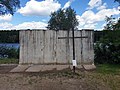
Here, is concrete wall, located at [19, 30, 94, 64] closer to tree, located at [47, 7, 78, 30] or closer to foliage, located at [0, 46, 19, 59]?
foliage, located at [0, 46, 19, 59]

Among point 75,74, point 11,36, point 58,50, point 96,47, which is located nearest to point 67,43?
point 58,50

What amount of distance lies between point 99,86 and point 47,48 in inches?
236

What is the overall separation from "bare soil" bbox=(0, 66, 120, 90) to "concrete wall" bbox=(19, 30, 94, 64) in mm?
3398

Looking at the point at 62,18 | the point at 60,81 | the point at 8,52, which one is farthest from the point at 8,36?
the point at 62,18

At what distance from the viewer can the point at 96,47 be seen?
1484cm

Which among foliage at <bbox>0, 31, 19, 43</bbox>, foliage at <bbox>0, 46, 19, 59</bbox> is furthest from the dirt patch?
foliage at <bbox>0, 31, 19, 43</bbox>

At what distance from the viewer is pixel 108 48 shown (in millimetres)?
14391

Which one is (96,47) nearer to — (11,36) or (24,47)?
(24,47)

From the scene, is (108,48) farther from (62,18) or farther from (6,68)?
(62,18)

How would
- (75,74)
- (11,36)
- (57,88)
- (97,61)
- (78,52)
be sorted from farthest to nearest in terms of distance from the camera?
(11,36)
(97,61)
(78,52)
(75,74)
(57,88)

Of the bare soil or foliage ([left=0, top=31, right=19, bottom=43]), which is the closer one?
the bare soil

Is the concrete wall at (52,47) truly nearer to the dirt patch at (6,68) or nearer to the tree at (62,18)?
the dirt patch at (6,68)

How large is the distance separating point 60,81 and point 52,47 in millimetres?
4996

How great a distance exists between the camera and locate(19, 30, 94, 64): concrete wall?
13.7 metres
